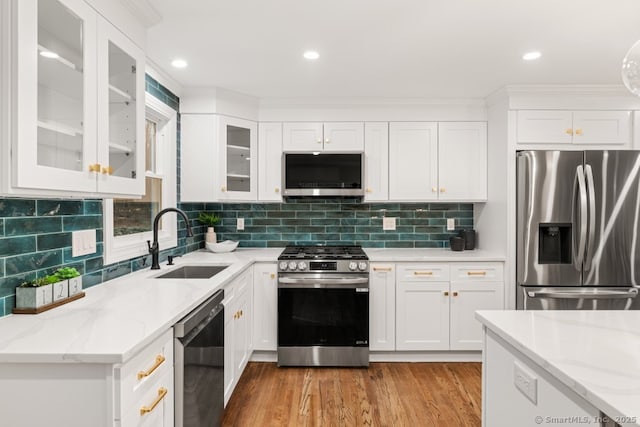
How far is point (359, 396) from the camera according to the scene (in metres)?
2.64

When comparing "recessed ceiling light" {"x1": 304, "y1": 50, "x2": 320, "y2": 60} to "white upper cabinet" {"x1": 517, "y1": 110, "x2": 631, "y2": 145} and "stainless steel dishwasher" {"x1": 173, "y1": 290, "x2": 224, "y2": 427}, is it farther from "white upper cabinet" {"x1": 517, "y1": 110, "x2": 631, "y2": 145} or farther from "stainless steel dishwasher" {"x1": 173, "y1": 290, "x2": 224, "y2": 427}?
"white upper cabinet" {"x1": 517, "y1": 110, "x2": 631, "y2": 145}

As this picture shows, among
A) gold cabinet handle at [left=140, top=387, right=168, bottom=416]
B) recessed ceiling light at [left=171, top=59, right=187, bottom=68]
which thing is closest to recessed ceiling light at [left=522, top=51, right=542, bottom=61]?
recessed ceiling light at [left=171, top=59, right=187, bottom=68]

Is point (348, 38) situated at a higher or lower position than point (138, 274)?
higher

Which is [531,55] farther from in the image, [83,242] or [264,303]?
[83,242]

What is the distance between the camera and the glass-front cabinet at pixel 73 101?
1148mm

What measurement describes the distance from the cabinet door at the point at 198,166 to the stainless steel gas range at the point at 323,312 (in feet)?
3.01

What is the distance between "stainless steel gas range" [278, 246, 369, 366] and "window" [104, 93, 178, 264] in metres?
1.05

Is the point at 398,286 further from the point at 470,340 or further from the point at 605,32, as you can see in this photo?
the point at 605,32

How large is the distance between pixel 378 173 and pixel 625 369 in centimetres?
264

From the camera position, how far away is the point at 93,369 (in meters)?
1.10

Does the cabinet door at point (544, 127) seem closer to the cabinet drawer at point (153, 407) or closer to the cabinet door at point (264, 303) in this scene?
the cabinet door at point (264, 303)

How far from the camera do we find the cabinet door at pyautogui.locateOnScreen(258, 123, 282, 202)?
137 inches

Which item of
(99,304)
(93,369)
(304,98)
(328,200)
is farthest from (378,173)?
(93,369)

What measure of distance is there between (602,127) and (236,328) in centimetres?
335
